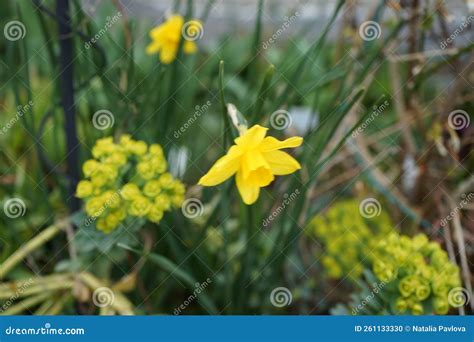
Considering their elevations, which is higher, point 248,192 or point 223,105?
point 223,105

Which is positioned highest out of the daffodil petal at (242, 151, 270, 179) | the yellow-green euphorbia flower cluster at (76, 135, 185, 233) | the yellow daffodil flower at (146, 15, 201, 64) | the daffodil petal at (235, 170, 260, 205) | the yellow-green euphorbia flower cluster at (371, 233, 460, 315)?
the yellow daffodil flower at (146, 15, 201, 64)

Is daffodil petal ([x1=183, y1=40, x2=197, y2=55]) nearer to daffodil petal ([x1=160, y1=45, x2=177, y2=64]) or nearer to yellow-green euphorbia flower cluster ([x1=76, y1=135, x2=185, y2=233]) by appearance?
daffodil petal ([x1=160, y1=45, x2=177, y2=64])

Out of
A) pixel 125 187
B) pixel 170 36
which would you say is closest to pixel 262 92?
pixel 125 187

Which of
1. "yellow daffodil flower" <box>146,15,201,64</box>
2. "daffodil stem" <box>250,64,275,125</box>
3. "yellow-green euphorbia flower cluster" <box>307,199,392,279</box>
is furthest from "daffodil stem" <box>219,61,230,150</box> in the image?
"yellow-green euphorbia flower cluster" <box>307,199,392,279</box>

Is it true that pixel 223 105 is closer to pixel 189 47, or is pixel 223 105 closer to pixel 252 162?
pixel 252 162

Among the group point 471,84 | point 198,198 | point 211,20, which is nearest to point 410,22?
point 471,84

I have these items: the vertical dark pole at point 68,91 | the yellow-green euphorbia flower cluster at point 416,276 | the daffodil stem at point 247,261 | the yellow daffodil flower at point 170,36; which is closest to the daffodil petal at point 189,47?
the yellow daffodil flower at point 170,36
